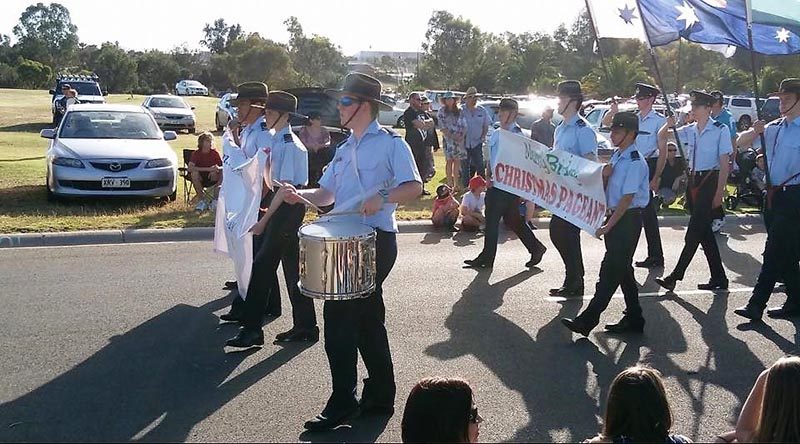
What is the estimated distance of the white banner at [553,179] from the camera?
6578 mm

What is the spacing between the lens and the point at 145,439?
4.50m

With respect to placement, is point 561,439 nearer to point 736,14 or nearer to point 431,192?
point 736,14

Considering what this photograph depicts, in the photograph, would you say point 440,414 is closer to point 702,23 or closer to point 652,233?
point 702,23

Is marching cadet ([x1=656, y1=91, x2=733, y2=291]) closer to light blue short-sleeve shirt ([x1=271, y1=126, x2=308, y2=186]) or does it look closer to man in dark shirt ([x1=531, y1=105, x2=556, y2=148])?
light blue short-sleeve shirt ([x1=271, y1=126, x2=308, y2=186])

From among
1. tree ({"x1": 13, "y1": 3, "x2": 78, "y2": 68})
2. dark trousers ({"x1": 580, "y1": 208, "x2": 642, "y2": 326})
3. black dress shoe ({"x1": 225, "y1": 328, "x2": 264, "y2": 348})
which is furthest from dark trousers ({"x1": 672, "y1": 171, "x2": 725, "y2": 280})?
tree ({"x1": 13, "y1": 3, "x2": 78, "y2": 68})

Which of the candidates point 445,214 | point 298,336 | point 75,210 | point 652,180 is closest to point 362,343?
point 298,336

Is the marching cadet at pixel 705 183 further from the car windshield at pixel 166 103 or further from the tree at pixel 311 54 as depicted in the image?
the tree at pixel 311 54

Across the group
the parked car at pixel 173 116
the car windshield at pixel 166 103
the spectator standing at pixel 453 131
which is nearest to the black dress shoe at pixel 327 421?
the spectator standing at pixel 453 131

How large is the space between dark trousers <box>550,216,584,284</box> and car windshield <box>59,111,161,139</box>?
323 inches

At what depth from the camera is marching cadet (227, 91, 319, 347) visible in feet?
19.1

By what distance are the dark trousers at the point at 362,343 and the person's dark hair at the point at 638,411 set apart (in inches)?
73.8

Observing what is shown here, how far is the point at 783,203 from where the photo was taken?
6.83 metres

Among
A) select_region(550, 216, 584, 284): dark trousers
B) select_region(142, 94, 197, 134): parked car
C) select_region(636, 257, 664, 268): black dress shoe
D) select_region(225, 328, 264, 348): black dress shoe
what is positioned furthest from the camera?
select_region(142, 94, 197, 134): parked car

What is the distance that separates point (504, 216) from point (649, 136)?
7.54 ft
